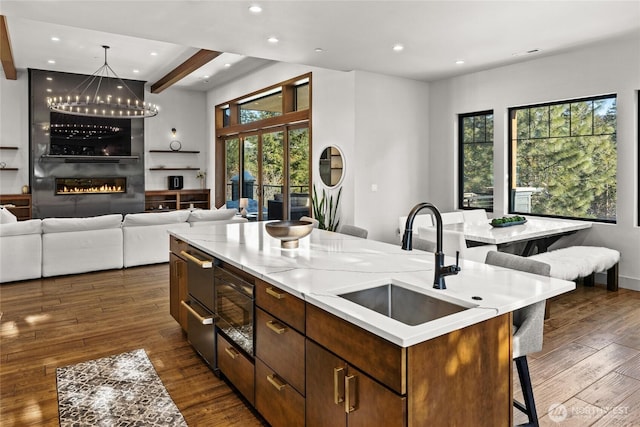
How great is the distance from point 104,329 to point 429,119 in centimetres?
559

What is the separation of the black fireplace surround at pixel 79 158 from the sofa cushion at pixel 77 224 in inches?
152

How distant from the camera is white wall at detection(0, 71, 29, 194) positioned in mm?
8836

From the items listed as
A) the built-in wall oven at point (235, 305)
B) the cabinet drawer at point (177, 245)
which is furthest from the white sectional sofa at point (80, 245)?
the built-in wall oven at point (235, 305)

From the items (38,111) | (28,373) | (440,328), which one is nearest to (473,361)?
(440,328)

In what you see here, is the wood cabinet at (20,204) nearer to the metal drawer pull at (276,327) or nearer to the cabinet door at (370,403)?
the metal drawer pull at (276,327)

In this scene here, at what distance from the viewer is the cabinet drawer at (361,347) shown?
1.40 m

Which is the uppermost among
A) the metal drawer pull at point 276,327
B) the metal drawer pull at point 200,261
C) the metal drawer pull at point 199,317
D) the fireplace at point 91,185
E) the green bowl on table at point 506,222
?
the fireplace at point 91,185

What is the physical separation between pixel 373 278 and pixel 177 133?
9.60 meters

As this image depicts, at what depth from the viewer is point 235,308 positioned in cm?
248

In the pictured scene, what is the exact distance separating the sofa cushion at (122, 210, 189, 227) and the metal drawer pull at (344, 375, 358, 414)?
5.11 m

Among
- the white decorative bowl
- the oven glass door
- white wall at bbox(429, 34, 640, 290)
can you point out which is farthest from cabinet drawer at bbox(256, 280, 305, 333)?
white wall at bbox(429, 34, 640, 290)

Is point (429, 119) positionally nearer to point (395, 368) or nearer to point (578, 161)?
point (578, 161)

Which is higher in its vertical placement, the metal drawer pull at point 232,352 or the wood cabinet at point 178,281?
the wood cabinet at point 178,281

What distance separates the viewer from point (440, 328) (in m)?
1.45
